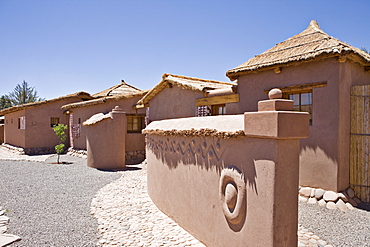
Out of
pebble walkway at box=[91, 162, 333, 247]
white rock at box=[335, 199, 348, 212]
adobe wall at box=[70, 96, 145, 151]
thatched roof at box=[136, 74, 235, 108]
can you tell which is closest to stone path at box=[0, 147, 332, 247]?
pebble walkway at box=[91, 162, 333, 247]

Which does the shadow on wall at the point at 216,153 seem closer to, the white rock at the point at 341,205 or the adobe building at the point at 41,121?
the white rock at the point at 341,205

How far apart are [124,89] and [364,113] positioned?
13.8m

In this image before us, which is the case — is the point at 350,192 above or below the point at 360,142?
below

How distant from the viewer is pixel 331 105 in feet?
21.0

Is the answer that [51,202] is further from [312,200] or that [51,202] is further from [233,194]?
[312,200]

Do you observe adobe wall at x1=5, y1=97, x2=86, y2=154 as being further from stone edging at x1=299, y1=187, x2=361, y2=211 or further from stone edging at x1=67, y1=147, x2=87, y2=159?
stone edging at x1=299, y1=187, x2=361, y2=211

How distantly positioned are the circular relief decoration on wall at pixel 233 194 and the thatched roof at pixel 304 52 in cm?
448

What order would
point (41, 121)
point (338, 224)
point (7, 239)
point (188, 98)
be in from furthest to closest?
point (41, 121) → point (188, 98) → point (338, 224) → point (7, 239)

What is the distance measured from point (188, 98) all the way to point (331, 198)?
5480 mm

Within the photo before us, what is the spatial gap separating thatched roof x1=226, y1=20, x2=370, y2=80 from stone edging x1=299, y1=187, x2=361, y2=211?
323 centimetres

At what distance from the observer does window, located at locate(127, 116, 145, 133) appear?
45.1 feet

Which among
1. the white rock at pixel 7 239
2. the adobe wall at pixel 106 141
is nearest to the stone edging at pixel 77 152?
the adobe wall at pixel 106 141

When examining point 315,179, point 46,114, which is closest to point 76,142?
point 46,114

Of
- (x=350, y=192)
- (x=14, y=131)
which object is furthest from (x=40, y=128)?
(x=350, y=192)
